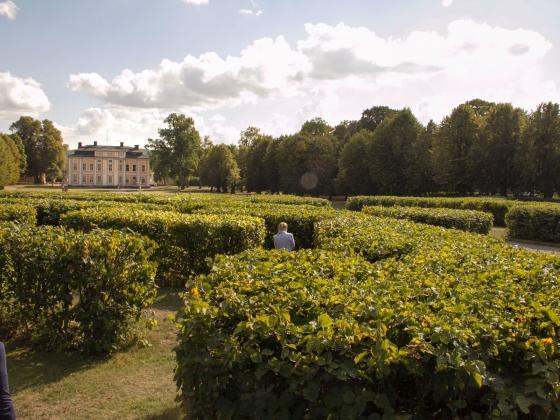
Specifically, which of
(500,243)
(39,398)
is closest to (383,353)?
(39,398)

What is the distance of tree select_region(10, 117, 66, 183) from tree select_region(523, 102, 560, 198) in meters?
76.6

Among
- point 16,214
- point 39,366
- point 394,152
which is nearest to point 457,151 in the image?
point 394,152

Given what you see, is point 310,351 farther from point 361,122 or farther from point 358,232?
point 361,122

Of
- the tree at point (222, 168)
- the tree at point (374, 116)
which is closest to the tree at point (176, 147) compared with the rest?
the tree at point (222, 168)

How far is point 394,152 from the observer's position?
4972 centimetres

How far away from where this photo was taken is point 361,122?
72.2m

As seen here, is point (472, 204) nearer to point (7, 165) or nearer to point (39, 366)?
point (39, 366)

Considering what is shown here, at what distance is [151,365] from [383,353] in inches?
182

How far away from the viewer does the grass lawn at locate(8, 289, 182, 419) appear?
205 inches

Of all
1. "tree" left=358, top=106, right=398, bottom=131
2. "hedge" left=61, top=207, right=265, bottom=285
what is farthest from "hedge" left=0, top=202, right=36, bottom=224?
"tree" left=358, top=106, right=398, bottom=131

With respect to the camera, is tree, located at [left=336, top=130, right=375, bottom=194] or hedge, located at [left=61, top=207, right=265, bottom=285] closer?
hedge, located at [left=61, top=207, right=265, bottom=285]

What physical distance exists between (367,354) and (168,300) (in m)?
7.82

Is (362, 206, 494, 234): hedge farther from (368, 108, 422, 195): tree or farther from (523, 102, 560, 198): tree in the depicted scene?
(368, 108, 422, 195): tree

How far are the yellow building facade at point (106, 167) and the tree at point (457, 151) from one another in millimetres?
77468
